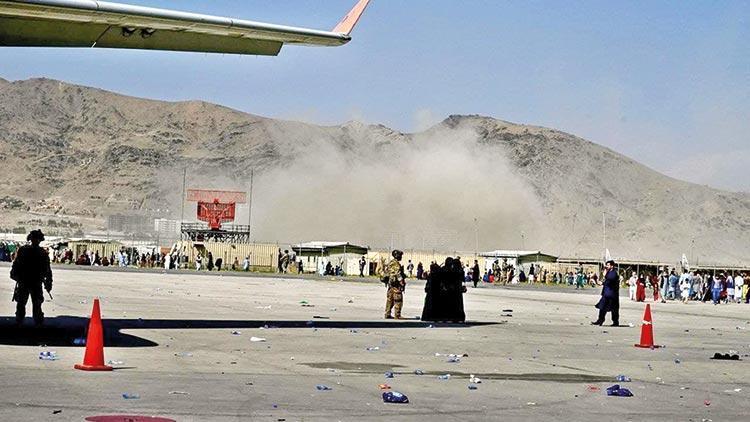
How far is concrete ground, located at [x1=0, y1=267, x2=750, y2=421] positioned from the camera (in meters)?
13.0

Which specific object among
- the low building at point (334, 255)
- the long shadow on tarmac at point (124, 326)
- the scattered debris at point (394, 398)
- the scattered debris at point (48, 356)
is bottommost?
the scattered debris at point (394, 398)

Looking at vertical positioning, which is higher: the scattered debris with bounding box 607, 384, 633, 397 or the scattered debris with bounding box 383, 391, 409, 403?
the scattered debris with bounding box 607, 384, 633, 397

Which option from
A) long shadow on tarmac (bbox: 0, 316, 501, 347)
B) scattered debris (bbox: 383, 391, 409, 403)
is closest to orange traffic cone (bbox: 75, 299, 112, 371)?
long shadow on tarmac (bbox: 0, 316, 501, 347)

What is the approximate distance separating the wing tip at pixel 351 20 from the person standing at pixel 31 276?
6.56 m

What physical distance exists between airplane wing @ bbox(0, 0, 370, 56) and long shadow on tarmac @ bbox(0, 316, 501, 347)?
5083 mm

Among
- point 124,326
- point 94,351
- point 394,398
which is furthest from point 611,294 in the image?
point 394,398

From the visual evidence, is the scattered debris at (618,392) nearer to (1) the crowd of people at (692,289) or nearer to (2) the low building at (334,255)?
(1) the crowd of people at (692,289)

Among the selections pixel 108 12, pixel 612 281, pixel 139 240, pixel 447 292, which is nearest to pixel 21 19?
pixel 108 12

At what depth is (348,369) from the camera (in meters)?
17.4

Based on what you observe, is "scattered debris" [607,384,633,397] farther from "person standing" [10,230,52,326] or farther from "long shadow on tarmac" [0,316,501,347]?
"person standing" [10,230,52,326]

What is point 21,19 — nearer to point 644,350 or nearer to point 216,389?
point 216,389

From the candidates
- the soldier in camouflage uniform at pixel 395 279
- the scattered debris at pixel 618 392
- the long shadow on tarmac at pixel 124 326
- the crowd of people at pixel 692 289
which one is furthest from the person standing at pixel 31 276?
the crowd of people at pixel 692 289

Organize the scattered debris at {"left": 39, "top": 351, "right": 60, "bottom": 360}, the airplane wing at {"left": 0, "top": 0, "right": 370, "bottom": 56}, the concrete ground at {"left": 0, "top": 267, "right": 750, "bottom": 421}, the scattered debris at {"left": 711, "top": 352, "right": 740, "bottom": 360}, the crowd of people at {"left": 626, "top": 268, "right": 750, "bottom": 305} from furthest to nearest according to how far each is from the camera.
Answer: the crowd of people at {"left": 626, "top": 268, "right": 750, "bottom": 305} < the scattered debris at {"left": 711, "top": 352, "right": 740, "bottom": 360} < the airplane wing at {"left": 0, "top": 0, "right": 370, "bottom": 56} < the scattered debris at {"left": 39, "top": 351, "right": 60, "bottom": 360} < the concrete ground at {"left": 0, "top": 267, "right": 750, "bottom": 421}

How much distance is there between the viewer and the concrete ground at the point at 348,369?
42.6ft
